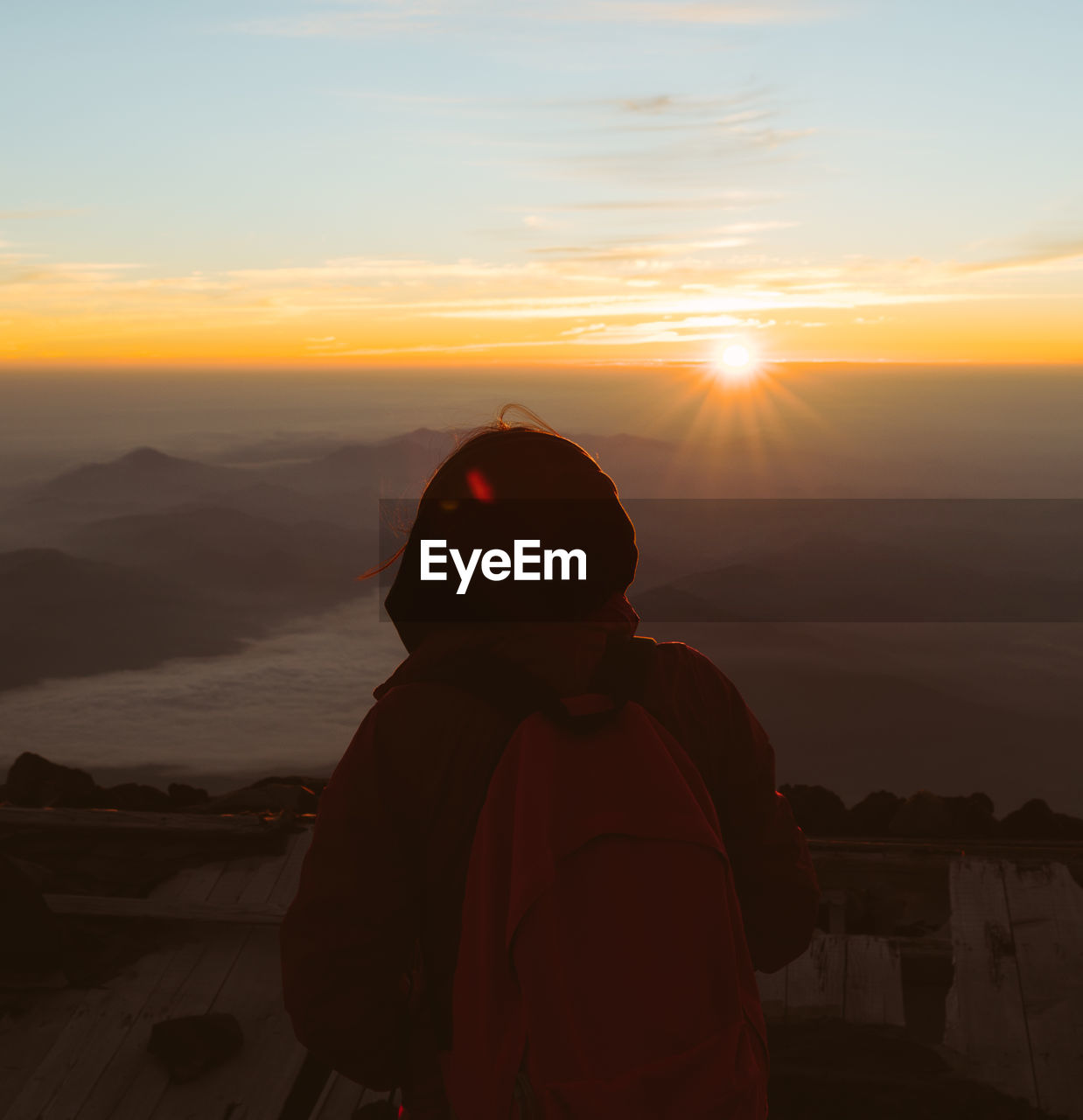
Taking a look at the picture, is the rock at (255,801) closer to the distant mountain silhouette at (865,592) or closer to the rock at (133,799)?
the rock at (133,799)

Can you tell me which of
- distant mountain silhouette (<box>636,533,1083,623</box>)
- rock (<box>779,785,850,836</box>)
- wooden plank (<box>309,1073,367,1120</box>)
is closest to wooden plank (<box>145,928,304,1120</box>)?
wooden plank (<box>309,1073,367,1120</box>)

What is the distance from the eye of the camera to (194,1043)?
14.2ft

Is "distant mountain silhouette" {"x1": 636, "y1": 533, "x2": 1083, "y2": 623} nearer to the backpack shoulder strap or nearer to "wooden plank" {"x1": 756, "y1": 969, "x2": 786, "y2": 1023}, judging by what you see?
"wooden plank" {"x1": 756, "y1": 969, "x2": 786, "y2": 1023}

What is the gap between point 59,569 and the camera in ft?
308

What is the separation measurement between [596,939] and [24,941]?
4.87 metres

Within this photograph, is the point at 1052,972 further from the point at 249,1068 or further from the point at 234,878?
the point at 234,878

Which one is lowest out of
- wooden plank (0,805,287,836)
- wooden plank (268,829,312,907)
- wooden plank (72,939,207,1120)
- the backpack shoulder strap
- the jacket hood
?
wooden plank (72,939,207,1120)

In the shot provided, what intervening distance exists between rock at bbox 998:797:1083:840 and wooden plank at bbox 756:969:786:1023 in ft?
12.5

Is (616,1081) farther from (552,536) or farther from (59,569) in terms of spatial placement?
(59,569)

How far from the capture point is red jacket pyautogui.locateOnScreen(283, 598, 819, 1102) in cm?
170

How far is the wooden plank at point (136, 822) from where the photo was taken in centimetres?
670

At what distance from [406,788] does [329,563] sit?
4179 inches

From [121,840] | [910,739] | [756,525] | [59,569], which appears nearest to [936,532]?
[756,525]

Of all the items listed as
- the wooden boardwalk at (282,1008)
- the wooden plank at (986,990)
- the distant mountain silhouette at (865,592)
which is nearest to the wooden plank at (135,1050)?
the wooden boardwalk at (282,1008)
